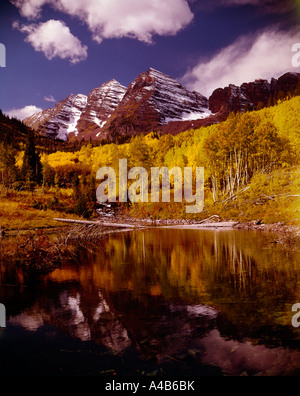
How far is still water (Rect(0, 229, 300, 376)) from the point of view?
472cm

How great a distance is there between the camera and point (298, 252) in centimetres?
1463

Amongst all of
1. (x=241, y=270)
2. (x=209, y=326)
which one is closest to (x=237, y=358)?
(x=209, y=326)

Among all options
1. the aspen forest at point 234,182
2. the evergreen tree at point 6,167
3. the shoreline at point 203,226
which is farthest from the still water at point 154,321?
the evergreen tree at point 6,167

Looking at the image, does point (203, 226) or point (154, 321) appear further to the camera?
point (203, 226)

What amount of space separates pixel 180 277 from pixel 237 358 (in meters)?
5.88

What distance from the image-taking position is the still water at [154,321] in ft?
15.5

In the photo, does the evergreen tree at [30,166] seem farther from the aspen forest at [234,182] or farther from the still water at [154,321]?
the still water at [154,321]

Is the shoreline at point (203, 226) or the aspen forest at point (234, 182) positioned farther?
the aspen forest at point (234, 182)

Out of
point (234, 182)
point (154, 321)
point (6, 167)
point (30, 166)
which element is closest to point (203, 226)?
point (234, 182)

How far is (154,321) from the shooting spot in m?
6.51

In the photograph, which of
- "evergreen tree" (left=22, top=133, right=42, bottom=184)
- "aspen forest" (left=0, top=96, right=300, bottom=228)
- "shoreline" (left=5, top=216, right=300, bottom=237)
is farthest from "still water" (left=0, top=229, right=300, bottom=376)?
"evergreen tree" (left=22, top=133, right=42, bottom=184)

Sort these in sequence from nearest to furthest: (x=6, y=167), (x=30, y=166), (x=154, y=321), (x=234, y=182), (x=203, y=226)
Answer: (x=154, y=321) < (x=203, y=226) < (x=234, y=182) < (x=6, y=167) < (x=30, y=166)

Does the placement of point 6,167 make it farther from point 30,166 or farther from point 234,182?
point 234,182

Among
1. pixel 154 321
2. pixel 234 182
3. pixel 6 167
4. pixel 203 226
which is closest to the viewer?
pixel 154 321
